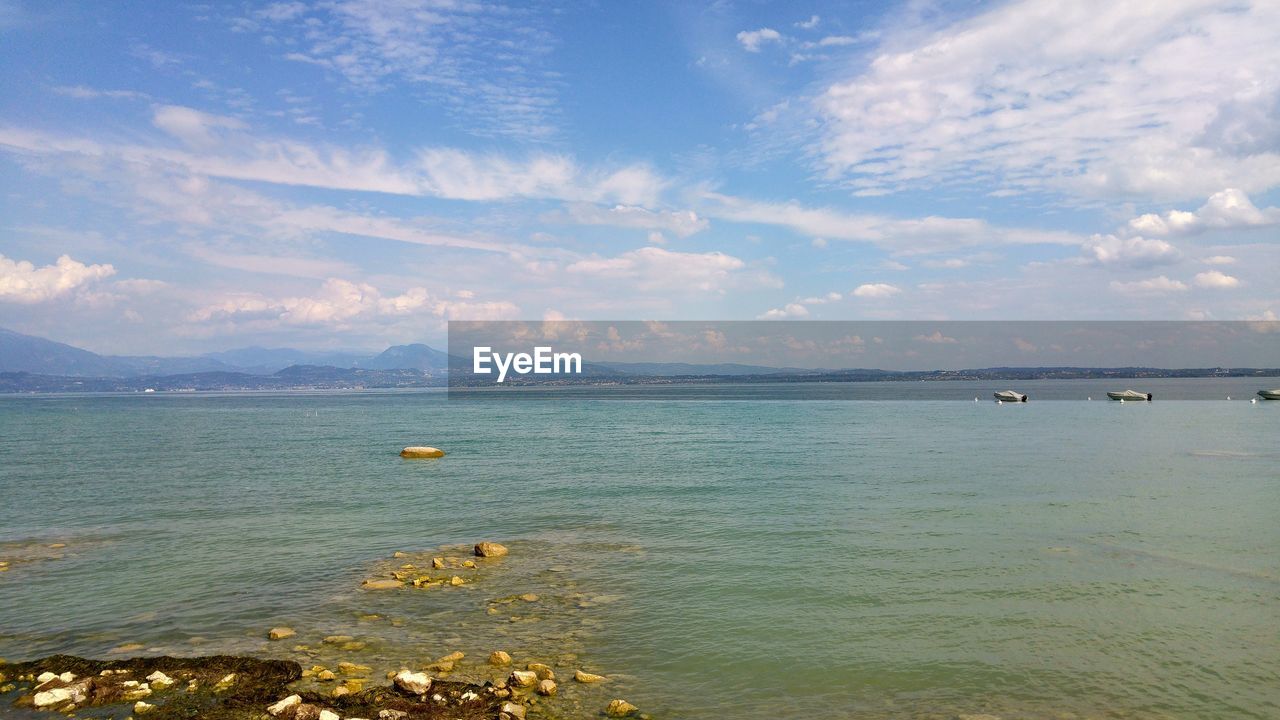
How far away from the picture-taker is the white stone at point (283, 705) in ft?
41.2

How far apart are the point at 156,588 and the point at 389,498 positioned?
18360 mm

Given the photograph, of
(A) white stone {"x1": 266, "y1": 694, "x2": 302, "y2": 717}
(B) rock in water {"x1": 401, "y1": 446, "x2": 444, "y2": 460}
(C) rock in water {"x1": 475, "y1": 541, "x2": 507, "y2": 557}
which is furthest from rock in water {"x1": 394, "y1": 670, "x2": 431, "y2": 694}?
(B) rock in water {"x1": 401, "y1": 446, "x2": 444, "y2": 460}

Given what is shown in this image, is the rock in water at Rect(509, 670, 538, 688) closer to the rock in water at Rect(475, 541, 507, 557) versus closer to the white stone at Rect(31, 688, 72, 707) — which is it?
the white stone at Rect(31, 688, 72, 707)

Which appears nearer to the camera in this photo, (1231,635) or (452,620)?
(1231,635)

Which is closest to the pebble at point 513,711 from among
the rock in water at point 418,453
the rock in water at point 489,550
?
the rock in water at point 489,550

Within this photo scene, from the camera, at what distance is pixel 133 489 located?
44.4m

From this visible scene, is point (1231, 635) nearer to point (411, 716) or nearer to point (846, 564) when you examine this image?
point (846, 564)

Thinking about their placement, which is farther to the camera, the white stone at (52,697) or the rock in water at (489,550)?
the rock in water at (489,550)

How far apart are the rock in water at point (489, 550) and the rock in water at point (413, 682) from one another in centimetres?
1148

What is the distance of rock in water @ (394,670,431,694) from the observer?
44.1 ft

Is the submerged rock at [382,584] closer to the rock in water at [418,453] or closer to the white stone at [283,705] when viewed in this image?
the white stone at [283,705]

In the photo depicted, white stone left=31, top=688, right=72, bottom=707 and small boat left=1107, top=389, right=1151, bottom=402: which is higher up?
white stone left=31, top=688, right=72, bottom=707

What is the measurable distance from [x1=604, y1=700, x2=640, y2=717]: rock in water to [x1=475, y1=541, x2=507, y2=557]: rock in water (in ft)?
42.3

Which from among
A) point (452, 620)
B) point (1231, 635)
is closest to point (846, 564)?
point (1231, 635)
